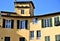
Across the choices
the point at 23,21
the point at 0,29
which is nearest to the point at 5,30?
the point at 0,29

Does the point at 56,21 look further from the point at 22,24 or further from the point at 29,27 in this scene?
the point at 22,24

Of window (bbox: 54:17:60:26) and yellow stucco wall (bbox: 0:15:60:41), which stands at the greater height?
window (bbox: 54:17:60:26)

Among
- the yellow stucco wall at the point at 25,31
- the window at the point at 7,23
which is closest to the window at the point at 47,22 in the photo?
the yellow stucco wall at the point at 25,31

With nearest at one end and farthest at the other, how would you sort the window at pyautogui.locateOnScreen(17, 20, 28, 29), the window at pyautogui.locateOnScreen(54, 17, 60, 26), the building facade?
the window at pyautogui.locateOnScreen(54, 17, 60, 26) < the building facade < the window at pyautogui.locateOnScreen(17, 20, 28, 29)

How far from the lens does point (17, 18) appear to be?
54.3m

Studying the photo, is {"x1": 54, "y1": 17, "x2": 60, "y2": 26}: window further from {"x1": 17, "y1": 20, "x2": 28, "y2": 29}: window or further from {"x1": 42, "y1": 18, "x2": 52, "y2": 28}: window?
{"x1": 17, "y1": 20, "x2": 28, "y2": 29}: window

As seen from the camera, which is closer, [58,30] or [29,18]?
[58,30]

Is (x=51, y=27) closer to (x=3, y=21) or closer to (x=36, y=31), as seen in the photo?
(x=36, y=31)

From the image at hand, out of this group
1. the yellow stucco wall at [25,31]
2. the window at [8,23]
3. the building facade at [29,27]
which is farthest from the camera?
the window at [8,23]

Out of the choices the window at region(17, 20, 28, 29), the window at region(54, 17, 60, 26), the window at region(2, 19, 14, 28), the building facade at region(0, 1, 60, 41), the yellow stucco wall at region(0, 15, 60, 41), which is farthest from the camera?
the window at region(17, 20, 28, 29)

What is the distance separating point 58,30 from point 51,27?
2.03 metres

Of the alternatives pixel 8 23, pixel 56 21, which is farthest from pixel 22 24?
pixel 56 21

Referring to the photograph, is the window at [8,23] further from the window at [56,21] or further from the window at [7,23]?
the window at [56,21]

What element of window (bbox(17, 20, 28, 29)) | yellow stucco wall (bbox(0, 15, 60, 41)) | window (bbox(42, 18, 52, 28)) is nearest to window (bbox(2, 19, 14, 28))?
yellow stucco wall (bbox(0, 15, 60, 41))
